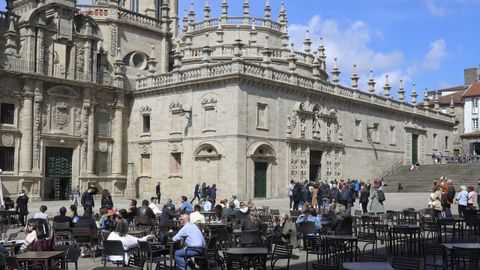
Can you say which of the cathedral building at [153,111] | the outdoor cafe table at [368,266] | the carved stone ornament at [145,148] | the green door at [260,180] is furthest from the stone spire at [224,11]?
the outdoor cafe table at [368,266]

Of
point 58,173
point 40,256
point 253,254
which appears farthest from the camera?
point 58,173

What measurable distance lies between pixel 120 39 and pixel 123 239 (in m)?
27.3

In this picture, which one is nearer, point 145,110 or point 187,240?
point 187,240

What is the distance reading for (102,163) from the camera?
33844 mm

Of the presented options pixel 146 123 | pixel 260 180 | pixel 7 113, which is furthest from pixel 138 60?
pixel 260 180

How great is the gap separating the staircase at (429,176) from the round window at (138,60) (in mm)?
19658

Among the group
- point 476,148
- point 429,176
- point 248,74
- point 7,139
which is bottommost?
point 429,176

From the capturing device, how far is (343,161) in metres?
36.9

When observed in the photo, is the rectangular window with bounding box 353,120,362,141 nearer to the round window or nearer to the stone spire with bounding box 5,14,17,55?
the round window

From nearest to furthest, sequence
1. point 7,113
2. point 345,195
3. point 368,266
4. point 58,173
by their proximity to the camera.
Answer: point 368,266 → point 345,195 → point 7,113 → point 58,173

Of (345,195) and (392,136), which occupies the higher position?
(392,136)

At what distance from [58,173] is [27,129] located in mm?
3258

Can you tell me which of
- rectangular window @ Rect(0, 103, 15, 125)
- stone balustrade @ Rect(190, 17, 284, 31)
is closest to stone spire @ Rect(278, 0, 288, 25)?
stone balustrade @ Rect(190, 17, 284, 31)

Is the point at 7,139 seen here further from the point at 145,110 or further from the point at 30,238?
the point at 30,238
